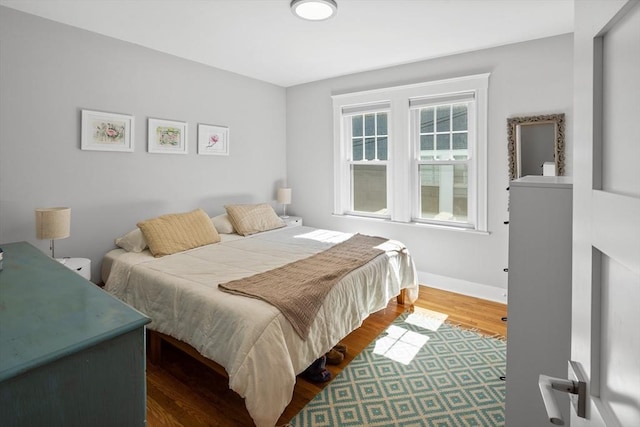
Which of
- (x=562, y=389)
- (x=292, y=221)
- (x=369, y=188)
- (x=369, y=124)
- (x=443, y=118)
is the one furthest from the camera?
(x=292, y=221)

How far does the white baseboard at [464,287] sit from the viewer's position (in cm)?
370

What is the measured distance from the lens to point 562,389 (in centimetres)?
69

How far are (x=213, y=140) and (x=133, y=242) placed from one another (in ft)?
5.35

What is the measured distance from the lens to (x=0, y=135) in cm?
273

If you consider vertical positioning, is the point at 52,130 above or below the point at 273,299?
above

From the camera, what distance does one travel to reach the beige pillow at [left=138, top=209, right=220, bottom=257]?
318cm

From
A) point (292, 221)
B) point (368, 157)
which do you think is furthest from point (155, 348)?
point (368, 157)

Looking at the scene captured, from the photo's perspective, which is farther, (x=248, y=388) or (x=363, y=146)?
(x=363, y=146)

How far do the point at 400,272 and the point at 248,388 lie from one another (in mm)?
1985

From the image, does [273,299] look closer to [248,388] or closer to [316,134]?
[248,388]

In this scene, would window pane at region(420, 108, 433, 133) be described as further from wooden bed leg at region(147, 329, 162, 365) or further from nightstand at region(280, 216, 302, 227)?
wooden bed leg at region(147, 329, 162, 365)

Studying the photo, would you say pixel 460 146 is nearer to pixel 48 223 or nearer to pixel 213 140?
pixel 213 140

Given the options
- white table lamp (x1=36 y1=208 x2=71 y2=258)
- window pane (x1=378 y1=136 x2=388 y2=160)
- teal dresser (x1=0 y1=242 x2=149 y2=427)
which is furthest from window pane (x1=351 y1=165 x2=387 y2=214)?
teal dresser (x1=0 y1=242 x2=149 y2=427)

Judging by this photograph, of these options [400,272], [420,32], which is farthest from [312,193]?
[420,32]
